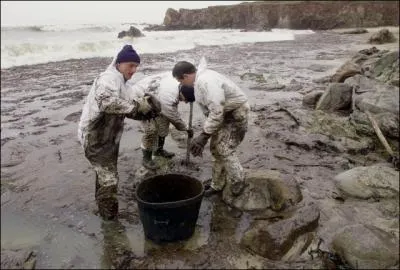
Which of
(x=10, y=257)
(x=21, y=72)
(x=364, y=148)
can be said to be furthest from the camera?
(x=21, y=72)

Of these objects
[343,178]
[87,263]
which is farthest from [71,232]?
[343,178]

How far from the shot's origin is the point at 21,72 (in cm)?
1490

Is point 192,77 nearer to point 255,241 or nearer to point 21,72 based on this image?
point 255,241

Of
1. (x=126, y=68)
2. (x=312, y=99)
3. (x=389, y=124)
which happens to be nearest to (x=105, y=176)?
(x=126, y=68)

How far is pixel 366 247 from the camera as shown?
12.7 ft

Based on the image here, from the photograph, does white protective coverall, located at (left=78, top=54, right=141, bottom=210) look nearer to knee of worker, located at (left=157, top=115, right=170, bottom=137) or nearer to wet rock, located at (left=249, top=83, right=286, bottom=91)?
knee of worker, located at (left=157, top=115, right=170, bottom=137)

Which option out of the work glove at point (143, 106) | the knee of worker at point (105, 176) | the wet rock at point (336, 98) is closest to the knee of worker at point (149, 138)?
the knee of worker at point (105, 176)

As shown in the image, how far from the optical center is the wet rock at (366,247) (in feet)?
12.5

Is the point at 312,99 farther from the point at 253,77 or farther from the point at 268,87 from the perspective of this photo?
the point at 253,77

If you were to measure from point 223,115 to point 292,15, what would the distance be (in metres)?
56.1

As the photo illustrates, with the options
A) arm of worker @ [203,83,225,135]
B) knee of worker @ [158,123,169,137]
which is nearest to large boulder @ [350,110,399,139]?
knee of worker @ [158,123,169,137]

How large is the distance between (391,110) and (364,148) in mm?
1025

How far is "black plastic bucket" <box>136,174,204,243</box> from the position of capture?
13.0ft

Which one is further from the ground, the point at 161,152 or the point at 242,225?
the point at 161,152
